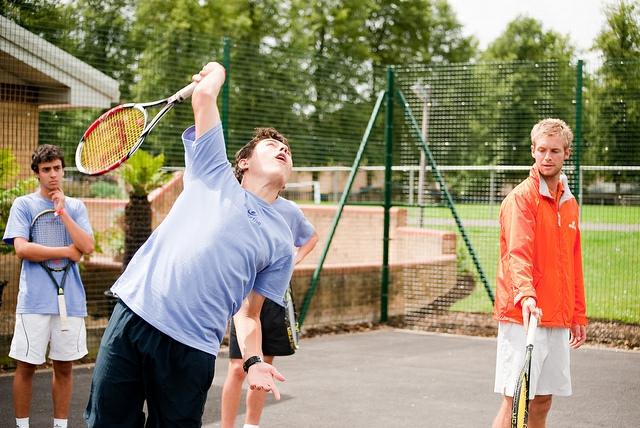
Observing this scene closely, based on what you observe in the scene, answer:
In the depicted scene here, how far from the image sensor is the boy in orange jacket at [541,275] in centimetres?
458

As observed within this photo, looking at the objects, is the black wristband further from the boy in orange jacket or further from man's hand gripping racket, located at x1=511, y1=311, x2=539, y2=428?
the boy in orange jacket

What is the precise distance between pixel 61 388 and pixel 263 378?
274cm

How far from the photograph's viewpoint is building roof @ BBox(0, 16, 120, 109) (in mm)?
8328

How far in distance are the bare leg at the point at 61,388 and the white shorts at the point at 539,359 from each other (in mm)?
2779

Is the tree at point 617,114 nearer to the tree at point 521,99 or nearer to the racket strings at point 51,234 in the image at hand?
the tree at point 521,99

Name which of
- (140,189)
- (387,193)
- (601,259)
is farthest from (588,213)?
(140,189)

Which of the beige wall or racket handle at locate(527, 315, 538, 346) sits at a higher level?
the beige wall

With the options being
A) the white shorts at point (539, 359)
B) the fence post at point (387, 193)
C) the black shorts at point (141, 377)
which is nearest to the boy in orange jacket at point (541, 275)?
the white shorts at point (539, 359)

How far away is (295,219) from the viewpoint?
237 inches

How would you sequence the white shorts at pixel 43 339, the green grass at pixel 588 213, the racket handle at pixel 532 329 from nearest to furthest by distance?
the racket handle at pixel 532 329 < the white shorts at pixel 43 339 < the green grass at pixel 588 213

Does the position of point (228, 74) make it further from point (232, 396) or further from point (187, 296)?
point (187, 296)

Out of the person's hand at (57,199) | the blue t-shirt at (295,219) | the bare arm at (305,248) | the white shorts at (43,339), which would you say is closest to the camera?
the white shorts at (43,339)

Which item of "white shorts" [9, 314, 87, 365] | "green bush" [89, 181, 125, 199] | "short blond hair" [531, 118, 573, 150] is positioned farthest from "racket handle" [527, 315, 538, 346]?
"green bush" [89, 181, 125, 199]

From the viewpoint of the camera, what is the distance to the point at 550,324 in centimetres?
461
